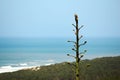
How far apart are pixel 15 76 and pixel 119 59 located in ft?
133

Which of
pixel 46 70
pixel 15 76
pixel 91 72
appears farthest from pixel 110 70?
pixel 15 76

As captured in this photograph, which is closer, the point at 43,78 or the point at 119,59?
the point at 43,78

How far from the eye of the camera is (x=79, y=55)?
8781mm

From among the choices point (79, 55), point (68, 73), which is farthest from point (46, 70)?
point (79, 55)

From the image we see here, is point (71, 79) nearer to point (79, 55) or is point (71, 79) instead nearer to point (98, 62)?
point (98, 62)

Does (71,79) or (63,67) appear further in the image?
(63,67)

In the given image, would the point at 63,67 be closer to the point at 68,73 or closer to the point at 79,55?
the point at 68,73

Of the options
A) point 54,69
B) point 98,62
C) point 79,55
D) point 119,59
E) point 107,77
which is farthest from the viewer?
point 119,59

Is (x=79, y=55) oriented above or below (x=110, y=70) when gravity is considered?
above

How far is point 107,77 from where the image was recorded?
7844 centimetres

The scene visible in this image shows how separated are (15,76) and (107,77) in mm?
24176

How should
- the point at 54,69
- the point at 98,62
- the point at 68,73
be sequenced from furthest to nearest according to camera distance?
the point at 98,62 → the point at 54,69 → the point at 68,73

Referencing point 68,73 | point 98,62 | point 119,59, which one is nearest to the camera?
point 68,73

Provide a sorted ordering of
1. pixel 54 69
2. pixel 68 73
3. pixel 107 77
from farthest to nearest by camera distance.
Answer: pixel 54 69
pixel 68 73
pixel 107 77
